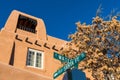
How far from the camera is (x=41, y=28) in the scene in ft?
79.7

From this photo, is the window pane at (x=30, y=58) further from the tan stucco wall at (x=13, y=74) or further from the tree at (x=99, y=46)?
the tree at (x=99, y=46)

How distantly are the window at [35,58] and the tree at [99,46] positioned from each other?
4.62 metres

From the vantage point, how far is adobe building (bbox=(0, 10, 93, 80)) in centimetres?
1864

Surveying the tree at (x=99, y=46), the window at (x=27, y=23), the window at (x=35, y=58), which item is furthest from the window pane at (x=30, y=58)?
the tree at (x=99, y=46)

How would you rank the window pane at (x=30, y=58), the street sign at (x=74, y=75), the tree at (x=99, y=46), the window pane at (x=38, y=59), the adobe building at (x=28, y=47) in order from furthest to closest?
the window pane at (x=38, y=59), the window pane at (x=30, y=58), the adobe building at (x=28, y=47), the tree at (x=99, y=46), the street sign at (x=74, y=75)

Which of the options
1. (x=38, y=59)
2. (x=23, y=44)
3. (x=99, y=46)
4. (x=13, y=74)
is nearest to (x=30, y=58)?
(x=38, y=59)

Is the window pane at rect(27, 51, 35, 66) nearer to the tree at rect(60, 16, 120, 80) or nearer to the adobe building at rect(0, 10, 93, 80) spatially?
the adobe building at rect(0, 10, 93, 80)

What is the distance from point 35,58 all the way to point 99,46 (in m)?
7.29

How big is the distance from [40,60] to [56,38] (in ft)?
14.7

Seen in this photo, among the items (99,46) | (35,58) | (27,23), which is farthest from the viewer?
(27,23)

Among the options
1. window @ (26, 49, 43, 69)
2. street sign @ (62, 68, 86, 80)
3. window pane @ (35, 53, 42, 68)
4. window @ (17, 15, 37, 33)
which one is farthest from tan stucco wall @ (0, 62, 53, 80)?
window @ (17, 15, 37, 33)

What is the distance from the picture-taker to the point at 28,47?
20625 mm

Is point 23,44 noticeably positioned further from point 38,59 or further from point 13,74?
point 13,74

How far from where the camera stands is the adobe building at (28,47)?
1864cm
